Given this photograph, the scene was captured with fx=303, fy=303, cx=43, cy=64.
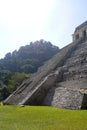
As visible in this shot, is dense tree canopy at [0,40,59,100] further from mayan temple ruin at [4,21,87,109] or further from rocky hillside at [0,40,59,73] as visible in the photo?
mayan temple ruin at [4,21,87,109]

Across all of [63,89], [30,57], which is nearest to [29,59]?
[30,57]

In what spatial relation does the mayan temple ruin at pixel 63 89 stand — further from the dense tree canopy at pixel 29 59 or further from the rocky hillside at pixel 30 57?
the rocky hillside at pixel 30 57

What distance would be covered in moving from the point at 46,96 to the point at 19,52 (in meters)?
49.0

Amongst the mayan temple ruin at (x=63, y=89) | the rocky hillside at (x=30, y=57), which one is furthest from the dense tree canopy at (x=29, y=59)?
the mayan temple ruin at (x=63, y=89)

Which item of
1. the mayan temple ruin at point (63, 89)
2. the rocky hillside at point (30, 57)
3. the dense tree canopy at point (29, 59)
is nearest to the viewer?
the mayan temple ruin at point (63, 89)

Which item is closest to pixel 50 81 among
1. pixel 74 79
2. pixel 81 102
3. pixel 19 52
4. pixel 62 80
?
pixel 62 80

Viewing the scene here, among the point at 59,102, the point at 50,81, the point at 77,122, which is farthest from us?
the point at 50,81

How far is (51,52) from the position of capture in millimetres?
63156

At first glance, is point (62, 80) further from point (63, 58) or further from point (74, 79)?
point (63, 58)

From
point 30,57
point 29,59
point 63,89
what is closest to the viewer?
point 63,89

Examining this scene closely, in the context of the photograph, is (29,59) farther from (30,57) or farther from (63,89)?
(63,89)

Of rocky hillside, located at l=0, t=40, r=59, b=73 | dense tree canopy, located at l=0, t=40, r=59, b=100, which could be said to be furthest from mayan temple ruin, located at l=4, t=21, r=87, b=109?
rocky hillside, located at l=0, t=40, r=59, b=73

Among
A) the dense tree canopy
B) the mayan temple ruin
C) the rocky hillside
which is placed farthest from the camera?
the rocky hillside

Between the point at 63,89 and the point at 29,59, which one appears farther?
the point at 29,59
